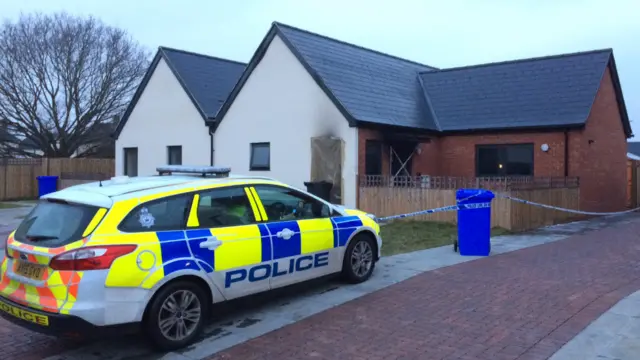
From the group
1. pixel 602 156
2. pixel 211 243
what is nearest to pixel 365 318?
pixel 211 243

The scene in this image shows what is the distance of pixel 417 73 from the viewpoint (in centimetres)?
2130

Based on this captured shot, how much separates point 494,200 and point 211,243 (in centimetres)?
936

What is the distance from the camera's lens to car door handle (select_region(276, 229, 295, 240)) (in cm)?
609

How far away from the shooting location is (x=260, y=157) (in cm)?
1808

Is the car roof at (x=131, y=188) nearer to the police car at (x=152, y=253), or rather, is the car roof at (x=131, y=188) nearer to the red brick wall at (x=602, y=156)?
the police car at (x=152, y=253)

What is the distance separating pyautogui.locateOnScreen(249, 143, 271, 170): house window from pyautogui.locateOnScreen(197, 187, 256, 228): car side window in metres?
11.8

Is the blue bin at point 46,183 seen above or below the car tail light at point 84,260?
above

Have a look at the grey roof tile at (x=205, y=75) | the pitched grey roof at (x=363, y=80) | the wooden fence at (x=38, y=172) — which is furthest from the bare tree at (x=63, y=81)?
the pitched grey roof at (x=363, y=80)

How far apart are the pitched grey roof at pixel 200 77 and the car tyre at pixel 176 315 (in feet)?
48.7

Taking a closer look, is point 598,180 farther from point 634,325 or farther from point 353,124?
point 634,325

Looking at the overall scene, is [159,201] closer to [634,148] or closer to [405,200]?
[405,200]

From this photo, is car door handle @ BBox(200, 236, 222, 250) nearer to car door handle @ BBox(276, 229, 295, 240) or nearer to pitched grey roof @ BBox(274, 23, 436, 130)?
car door handle @ BBox(276, 229, 295, 240)

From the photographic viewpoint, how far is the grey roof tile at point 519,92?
16906 millimetres

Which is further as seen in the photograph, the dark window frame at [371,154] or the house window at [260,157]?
the house window at [260,157]
